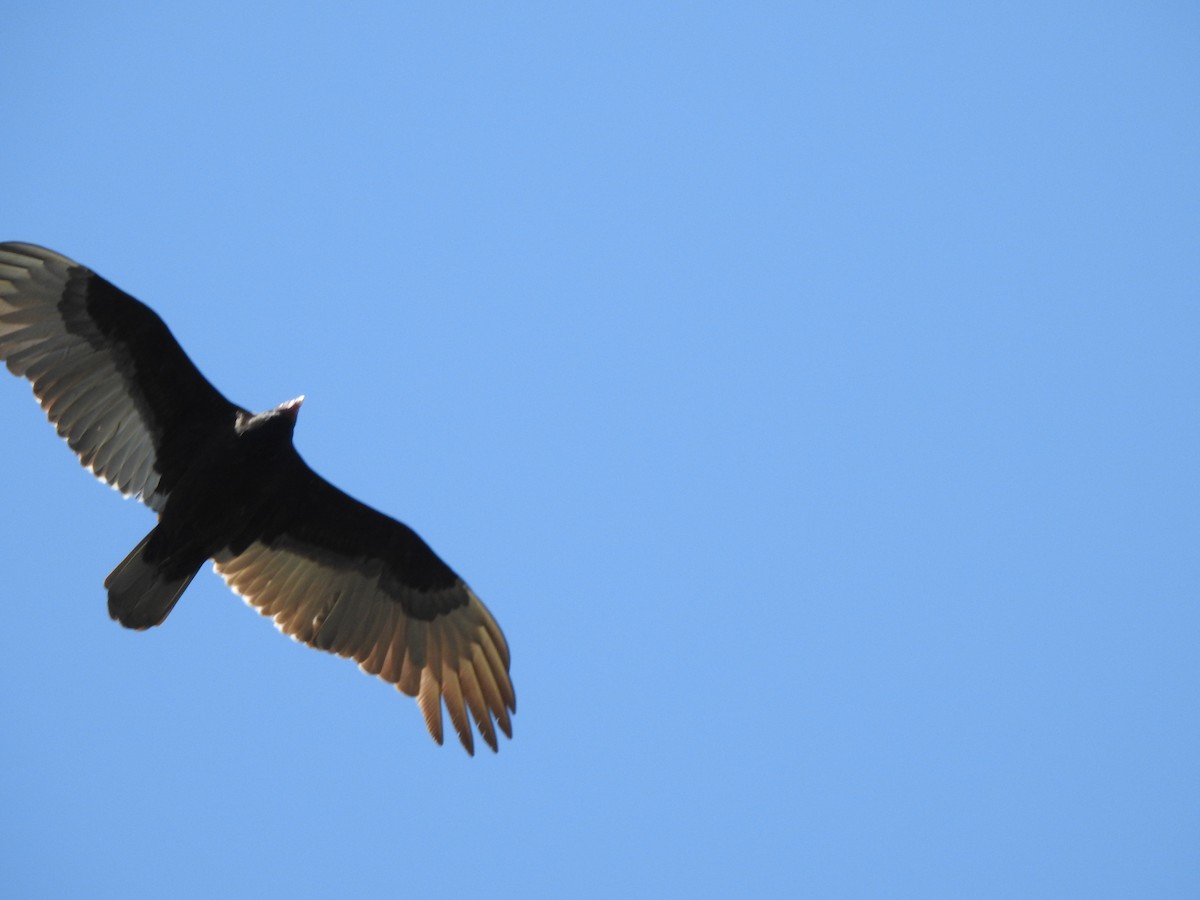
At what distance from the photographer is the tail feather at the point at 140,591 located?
8.69 metres

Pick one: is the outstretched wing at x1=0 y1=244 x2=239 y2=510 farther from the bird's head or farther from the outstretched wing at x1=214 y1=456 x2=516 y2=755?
the outstretched wing at x1=214 y1=456 x2=516 y2=755

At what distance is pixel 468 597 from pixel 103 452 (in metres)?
2.58

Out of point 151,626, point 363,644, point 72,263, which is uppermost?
point 72,263

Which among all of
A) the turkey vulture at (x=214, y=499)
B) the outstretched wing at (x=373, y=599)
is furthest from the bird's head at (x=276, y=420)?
the outstretched wing at (x=373, y=599)

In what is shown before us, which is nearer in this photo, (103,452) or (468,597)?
(103,452)

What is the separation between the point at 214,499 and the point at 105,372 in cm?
109

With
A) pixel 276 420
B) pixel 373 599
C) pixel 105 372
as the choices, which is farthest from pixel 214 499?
pixel 373 599

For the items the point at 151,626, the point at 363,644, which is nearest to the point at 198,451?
the point at 151,626

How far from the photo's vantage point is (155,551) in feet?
28.9

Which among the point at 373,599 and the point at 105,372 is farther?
the point at 373,599

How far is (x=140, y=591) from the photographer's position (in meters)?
8.74

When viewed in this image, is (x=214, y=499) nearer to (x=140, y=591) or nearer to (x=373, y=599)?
(x=140, y=591)

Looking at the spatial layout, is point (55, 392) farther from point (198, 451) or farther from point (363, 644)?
point (363, 644)

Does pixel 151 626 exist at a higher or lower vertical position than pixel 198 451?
lower
